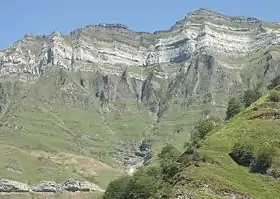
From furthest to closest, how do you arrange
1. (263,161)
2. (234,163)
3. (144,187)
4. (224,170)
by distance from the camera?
(144,187), (234,163), (263,161), (224,170)

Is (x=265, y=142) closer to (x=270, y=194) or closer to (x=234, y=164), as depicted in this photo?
(x=234, y=164)

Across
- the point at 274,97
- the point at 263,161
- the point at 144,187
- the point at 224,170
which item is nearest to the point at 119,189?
the point at 144,187

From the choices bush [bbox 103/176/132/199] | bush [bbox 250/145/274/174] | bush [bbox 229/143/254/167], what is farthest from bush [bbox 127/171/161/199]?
bush [bbox 250/145/274/174]

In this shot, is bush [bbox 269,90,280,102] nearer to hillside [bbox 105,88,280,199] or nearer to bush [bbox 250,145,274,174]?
hillside [bbox 105,88,280,199]

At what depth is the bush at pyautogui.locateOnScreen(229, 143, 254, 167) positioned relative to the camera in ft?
403

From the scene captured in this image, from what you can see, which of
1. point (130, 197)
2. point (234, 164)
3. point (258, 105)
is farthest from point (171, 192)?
point (258, 105)

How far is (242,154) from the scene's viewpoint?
124125 millimetres

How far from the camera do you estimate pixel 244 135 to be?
441ft

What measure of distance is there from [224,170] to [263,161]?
8896mm

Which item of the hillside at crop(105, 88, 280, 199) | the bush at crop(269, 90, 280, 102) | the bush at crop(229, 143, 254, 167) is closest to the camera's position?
the hillside at crop(105, 88, 280, 199)

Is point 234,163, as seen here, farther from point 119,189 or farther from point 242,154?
point 119,189

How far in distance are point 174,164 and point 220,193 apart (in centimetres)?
2989

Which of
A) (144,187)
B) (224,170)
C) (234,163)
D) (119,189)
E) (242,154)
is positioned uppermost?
(242,154)

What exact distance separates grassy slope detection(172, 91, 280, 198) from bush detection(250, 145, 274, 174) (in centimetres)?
111
